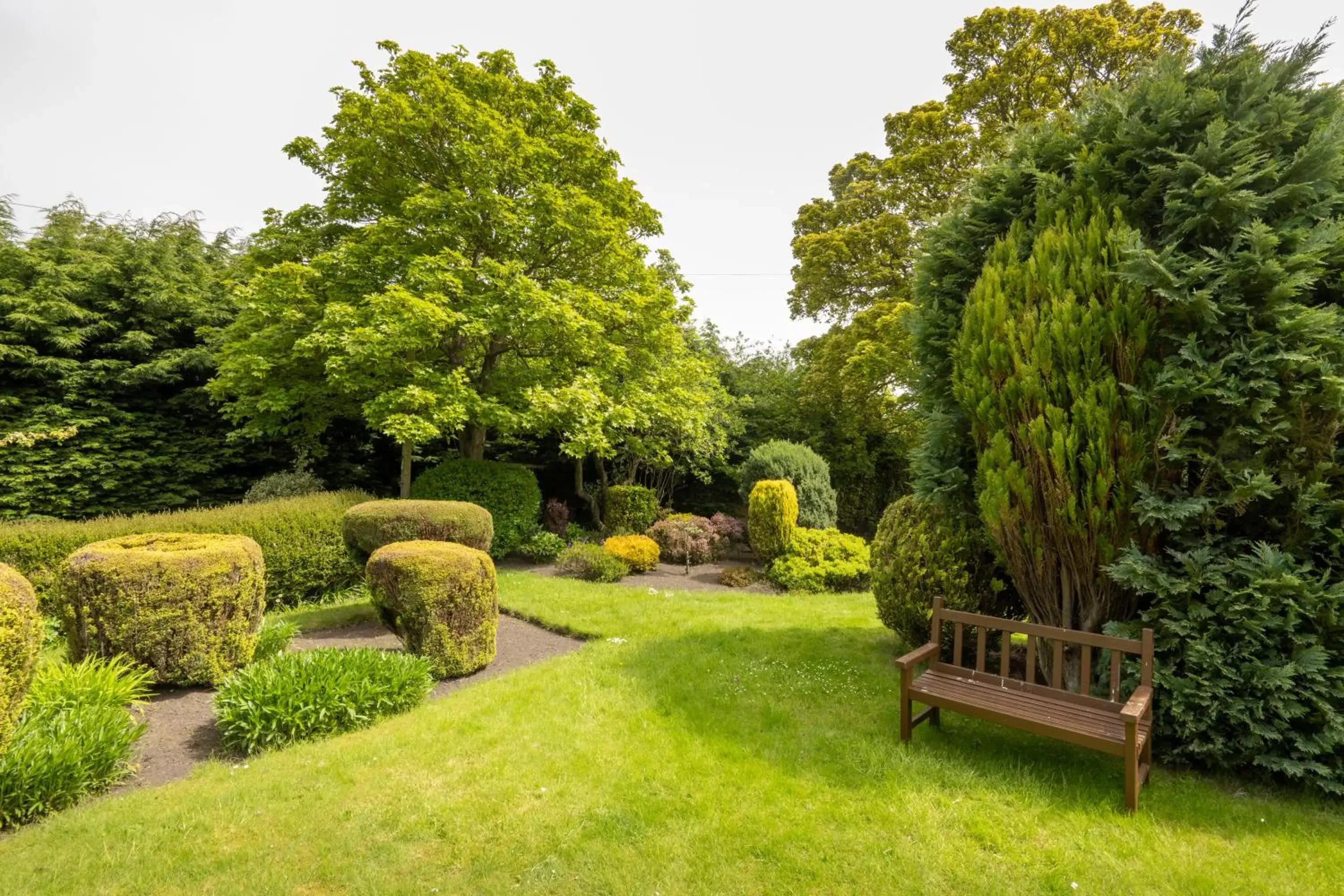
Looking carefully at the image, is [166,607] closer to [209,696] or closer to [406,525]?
[209,696]

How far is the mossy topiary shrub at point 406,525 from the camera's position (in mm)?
6727

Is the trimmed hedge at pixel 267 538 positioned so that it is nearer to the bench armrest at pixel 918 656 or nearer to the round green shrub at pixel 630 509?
the round green shrub at pixel 630 509

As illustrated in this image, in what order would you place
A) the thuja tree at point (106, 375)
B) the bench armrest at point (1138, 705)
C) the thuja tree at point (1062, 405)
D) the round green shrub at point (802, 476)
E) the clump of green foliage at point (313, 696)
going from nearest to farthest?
→ the bench armrest at point (1138, 705), the thuja tree at point (1062, 405), the clump of green foliage at point (313, 696), the thuja tree at point (106, 375), the round green shrub at point (802, 476)

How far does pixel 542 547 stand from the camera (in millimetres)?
11062

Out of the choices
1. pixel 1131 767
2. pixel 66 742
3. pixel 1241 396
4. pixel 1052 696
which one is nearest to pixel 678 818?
pixel 1131 767

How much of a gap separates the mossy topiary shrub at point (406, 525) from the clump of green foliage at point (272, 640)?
4.40ft

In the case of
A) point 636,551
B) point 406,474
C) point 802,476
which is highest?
point 802,476

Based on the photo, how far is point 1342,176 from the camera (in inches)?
137

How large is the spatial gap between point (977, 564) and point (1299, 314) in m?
2.85

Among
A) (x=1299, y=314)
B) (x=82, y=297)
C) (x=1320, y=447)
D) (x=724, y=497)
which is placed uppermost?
(x=82, y=297)

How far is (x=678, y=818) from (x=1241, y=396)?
14.2 feet

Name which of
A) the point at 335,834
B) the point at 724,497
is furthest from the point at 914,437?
the point at 335,834

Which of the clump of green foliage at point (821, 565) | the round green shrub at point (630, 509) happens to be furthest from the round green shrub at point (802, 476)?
the round green shrub at point (630, 509)

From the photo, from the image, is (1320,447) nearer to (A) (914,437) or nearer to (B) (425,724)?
(B) (425,724)
